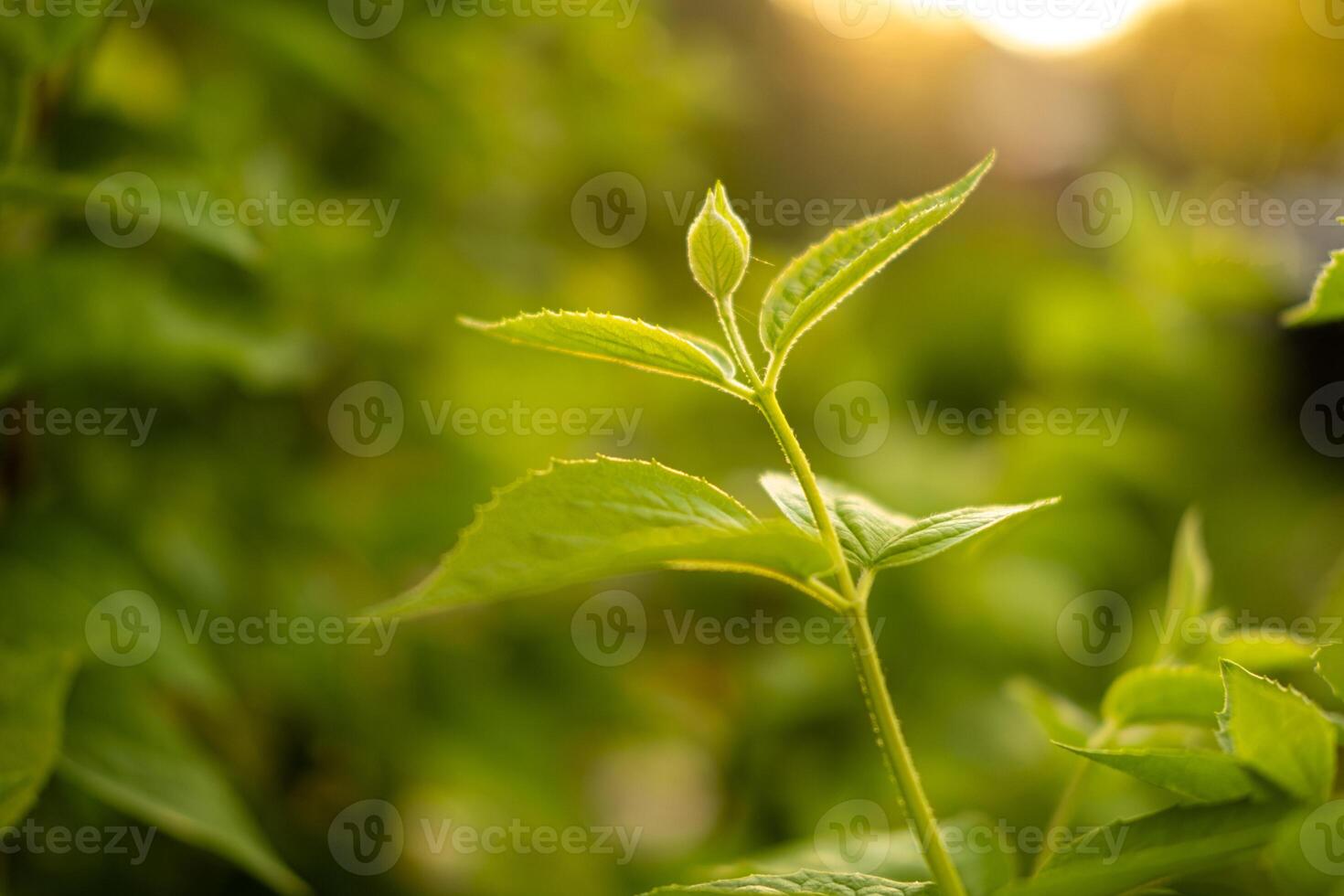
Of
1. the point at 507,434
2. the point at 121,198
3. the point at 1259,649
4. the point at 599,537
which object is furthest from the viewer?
the point at 507,434

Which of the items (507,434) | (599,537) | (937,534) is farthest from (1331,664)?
(507,434)

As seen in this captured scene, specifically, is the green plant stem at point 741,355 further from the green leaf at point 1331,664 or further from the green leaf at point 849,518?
the green leaf at point 1331,664

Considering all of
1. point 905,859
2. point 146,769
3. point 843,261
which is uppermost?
point 843,261

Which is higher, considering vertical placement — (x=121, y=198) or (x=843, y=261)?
(x=843, y=261)

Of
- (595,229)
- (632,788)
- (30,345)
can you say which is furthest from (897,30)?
(30,345)

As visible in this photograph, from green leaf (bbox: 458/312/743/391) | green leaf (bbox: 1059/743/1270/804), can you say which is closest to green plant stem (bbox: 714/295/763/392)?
green leaf (bbox: 458/312/743/391)

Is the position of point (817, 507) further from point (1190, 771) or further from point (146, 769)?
point (146, 769)

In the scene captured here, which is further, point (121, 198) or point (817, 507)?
point (121, 198)
